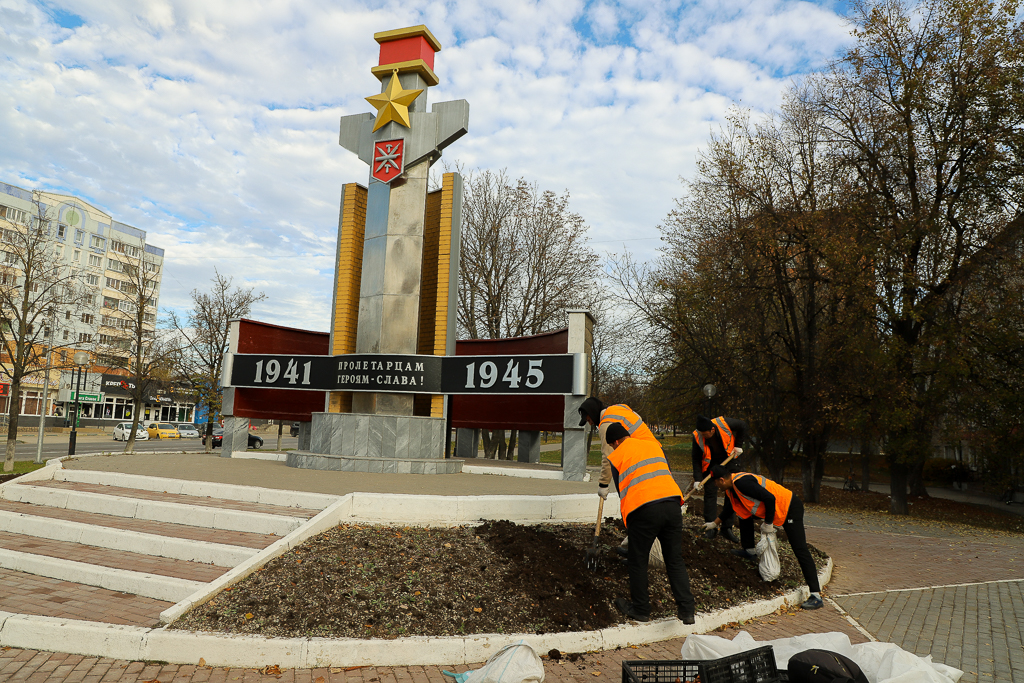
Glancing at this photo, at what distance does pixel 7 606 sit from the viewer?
17.3 ft

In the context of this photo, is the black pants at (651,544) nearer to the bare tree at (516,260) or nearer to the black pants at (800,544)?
the black pants at (800,544)

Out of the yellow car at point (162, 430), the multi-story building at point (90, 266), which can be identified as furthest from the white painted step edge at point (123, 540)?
the multi-story building at point (90, 266)

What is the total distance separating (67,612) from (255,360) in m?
10.4

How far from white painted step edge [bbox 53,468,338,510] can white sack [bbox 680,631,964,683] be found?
4.73 metres

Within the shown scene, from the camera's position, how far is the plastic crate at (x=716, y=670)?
3475 millimetres

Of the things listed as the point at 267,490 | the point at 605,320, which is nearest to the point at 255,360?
the point at 267,490

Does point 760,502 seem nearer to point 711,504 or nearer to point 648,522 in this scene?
point 711,504

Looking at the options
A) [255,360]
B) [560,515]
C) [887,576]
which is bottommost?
[887,576]

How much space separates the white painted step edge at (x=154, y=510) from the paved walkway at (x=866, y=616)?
132cm

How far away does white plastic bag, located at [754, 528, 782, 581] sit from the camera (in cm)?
686

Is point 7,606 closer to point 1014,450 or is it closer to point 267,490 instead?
point 267,490

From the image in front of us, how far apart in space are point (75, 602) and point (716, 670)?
17.9ft

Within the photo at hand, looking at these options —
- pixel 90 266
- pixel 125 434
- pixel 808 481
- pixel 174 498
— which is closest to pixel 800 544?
pixel 174 498

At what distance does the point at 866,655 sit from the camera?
4.12 metres
